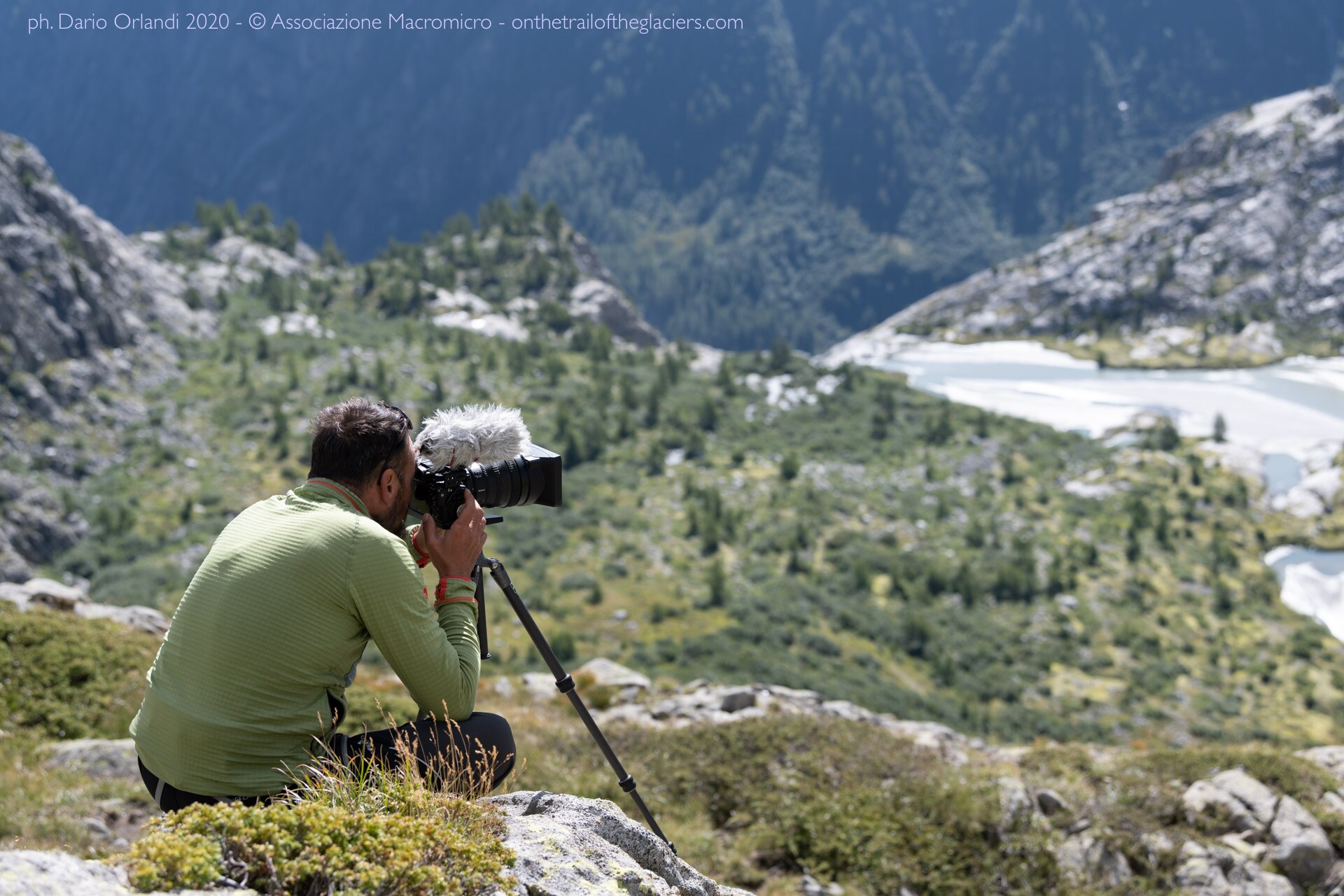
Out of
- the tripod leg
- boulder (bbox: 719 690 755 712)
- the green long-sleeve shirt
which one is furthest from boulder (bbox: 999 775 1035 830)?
the green long-sleeve shirt

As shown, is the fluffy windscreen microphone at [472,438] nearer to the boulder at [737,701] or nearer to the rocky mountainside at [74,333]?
the boulder at [737,701]

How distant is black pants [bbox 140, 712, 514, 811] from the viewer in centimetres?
335

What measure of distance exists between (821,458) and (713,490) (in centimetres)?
1280

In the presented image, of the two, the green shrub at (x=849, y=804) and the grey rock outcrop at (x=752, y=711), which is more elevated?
the green shrub at (x=849, y=804)

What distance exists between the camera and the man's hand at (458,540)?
361 cm

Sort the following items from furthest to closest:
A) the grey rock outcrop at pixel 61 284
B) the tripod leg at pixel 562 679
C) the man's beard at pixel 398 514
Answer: the grey rock outcrop at pixel 61 284 < the tripod leg at pixel 562 679 < the man's beard at pixel 398 514

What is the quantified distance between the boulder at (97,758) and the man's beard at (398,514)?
5.41 metres

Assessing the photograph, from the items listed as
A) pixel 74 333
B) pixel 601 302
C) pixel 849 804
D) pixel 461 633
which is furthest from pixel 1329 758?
pixel 601 302

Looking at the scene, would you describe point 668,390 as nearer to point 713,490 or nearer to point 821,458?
point 821,458

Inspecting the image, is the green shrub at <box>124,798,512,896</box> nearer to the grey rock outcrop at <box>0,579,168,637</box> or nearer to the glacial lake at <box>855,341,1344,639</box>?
the grey rock outcrop at <box>0,579,168,637</box>

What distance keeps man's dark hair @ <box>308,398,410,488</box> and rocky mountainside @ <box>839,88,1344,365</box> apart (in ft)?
413

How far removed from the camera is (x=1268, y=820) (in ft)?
26.2

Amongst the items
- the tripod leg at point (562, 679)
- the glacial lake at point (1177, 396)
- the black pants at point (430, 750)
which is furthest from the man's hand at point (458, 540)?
the glacial lake at point (1177, 396)

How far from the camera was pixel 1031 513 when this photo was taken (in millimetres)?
61500
